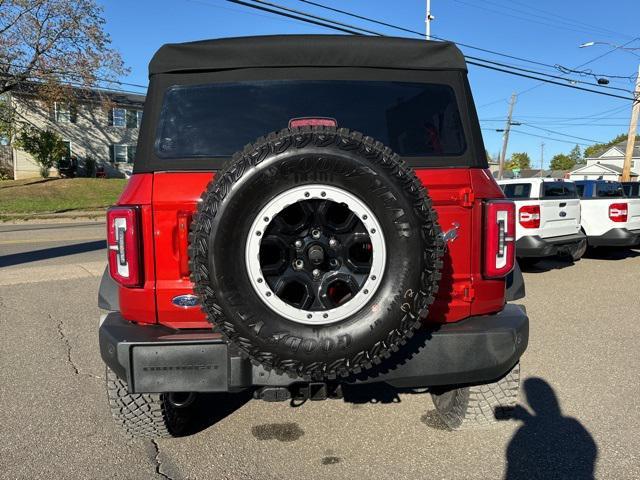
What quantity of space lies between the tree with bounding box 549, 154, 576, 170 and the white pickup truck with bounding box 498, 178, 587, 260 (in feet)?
405

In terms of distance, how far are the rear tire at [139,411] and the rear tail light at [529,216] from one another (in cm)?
657

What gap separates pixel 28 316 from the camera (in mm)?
5820

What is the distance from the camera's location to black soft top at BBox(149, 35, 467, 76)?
8.79 ft

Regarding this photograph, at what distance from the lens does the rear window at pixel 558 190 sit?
29.8ft

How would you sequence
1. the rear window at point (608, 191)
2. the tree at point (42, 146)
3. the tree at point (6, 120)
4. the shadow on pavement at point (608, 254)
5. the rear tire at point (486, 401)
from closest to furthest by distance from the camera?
the rear tire at point (486, 401), the rear window at point (608, 191), the shadow on pavement at point (608, 254), the tree at point (6, 120), the tree at point (42, 146)

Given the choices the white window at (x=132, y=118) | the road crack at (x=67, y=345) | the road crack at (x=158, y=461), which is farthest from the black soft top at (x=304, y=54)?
the white window at (x=132, y=118)

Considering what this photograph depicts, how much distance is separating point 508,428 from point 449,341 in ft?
3.87

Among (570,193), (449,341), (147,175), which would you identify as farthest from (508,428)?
(570,193)

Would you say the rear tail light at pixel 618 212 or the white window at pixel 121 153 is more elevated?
the white window at pixel 121 153

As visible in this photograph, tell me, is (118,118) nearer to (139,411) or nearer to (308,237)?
(139,411)

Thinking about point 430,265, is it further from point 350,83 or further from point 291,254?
point 350,83

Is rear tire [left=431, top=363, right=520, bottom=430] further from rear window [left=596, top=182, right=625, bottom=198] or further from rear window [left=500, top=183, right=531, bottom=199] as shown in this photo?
rear window [left=596, top=182, right=625, bottom=198]

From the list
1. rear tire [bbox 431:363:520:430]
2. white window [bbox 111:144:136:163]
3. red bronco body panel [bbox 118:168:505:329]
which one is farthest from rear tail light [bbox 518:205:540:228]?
white window [bbox 111:144:136:163]

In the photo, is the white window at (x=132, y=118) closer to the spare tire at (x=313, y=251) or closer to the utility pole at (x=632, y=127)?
the utility pole at (x=632, y=127)
